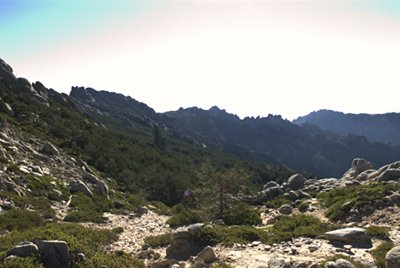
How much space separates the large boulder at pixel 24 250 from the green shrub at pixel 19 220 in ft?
38.0

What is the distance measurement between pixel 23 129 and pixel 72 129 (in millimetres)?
15519

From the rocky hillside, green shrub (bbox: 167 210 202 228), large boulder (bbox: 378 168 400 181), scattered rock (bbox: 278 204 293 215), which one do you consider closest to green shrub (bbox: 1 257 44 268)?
the rocky hillside

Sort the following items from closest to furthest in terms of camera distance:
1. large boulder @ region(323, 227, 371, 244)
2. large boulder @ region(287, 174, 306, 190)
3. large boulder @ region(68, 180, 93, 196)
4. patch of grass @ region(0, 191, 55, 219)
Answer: large boulder @ region(323, 227, 371, 244)
patch of grass @ region(0, 191, 55, 219)
large boulder @ region(68, 180, 93, 196)
large boulder @ region(287, 174, 306, 190)

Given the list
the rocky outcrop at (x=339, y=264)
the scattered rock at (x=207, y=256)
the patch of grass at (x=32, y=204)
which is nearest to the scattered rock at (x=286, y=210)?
the scattered rock at (x=207, y=256)

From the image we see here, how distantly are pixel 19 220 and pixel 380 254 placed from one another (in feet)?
73.1

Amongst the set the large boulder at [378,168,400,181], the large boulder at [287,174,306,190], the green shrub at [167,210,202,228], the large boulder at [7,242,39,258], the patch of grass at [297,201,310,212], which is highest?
the large boulder at [378,168,400,181]

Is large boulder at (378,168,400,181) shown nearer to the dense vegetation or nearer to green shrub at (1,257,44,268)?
the dense vegetation

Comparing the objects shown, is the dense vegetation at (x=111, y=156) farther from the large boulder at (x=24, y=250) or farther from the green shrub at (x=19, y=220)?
the large boulder at (x=24, y=250)

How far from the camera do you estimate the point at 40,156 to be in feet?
152

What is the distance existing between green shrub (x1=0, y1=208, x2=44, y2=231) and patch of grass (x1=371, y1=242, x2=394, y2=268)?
67.8ft

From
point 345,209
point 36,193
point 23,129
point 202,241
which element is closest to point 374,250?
point 202,241

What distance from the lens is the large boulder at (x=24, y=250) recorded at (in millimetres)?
12132

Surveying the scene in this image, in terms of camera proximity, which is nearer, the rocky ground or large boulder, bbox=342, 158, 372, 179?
the rocky ground

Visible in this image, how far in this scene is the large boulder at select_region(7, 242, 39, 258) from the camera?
12132 mm
